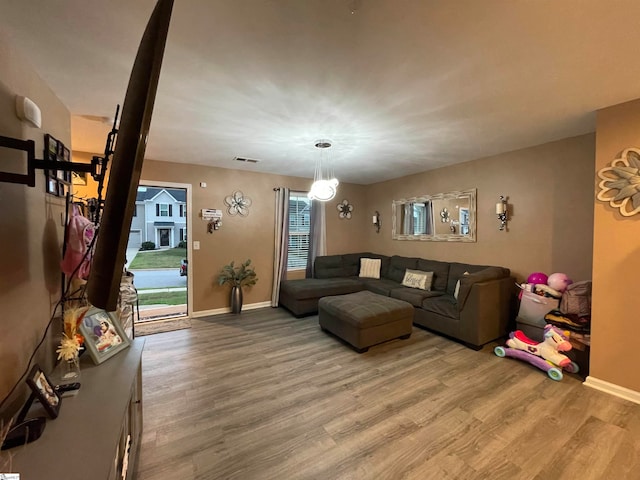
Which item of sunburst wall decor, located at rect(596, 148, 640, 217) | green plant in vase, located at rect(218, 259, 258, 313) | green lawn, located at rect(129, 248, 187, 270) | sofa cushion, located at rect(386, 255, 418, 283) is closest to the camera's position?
sunburst wall decor, located at rect(596, 148, 640, 217)

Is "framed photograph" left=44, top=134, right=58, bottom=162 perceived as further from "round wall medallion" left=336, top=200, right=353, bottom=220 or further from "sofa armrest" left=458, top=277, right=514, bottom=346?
"round wall medallion" left=336, top=200, right=353, bottom=220

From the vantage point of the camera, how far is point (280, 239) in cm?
497

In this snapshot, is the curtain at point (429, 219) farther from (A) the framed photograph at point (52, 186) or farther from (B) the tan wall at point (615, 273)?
(A) the framed photograph at point (52, 186)

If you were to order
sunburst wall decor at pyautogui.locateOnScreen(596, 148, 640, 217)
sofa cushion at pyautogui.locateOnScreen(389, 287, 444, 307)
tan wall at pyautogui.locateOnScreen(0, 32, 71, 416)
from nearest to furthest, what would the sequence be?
tan wall at pyautogui.locateOnScreen(0, 32, 71, 416)
sunburst wall decor at pyautogui.locateOnScreen(596, 148, 640, 217)
sofa cushion at pyautogui.locateOnScreen(389, 287, 444, 307)

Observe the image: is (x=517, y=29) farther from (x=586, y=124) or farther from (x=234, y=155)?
(x=234, y=155)

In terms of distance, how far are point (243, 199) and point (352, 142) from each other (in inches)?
94.0

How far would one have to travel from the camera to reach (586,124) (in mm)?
2670

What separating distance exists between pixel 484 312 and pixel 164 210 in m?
13.1

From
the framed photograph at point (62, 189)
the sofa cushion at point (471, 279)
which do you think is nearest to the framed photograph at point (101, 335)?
the framed photograph at point (62, 189)

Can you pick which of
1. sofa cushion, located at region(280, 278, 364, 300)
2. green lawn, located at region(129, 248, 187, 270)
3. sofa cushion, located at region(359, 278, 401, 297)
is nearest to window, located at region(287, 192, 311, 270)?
sofa cushion, located at region(280, 278, 364, 300)

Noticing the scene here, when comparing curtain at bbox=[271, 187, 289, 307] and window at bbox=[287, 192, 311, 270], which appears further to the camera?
window at bbox=[287, 192, 311, 270]

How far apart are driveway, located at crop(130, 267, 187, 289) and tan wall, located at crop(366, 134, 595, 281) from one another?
6.30m

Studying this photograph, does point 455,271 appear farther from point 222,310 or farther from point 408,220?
point 222,310

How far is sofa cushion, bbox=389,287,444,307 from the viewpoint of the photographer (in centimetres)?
386
